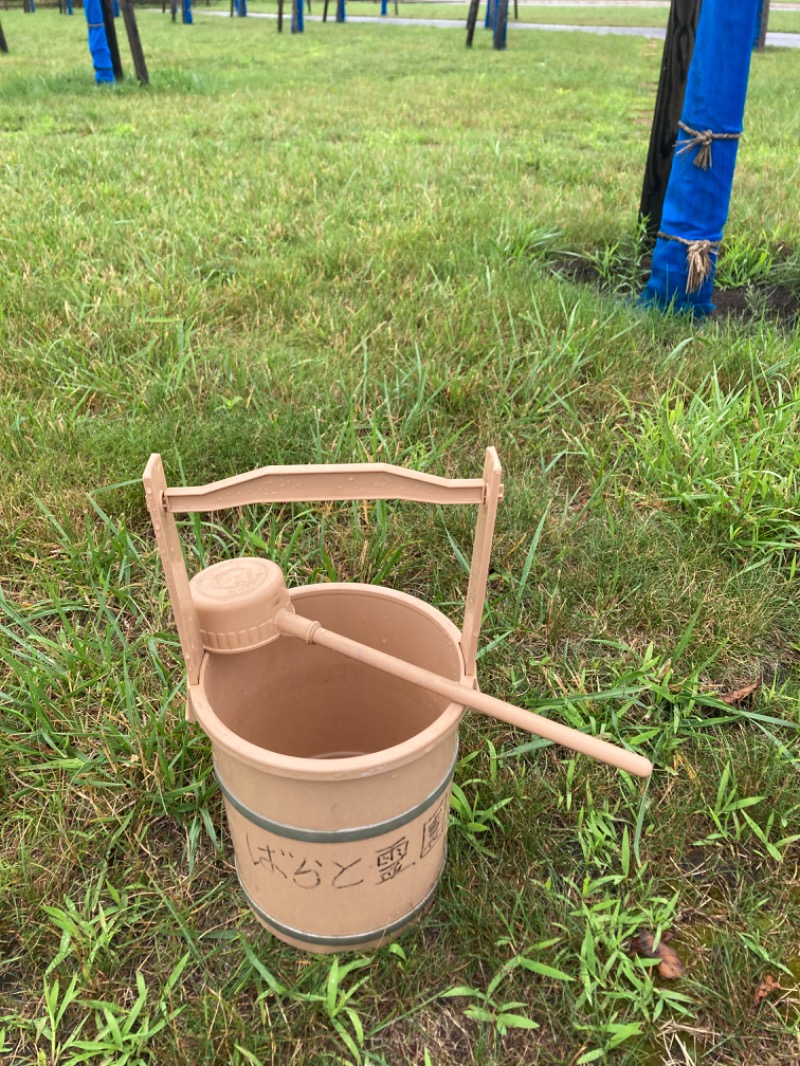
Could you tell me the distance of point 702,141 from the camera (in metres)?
2.36

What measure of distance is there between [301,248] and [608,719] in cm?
229

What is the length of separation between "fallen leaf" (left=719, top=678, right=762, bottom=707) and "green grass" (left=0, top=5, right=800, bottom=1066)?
29mm

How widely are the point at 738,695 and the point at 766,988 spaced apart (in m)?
0.55

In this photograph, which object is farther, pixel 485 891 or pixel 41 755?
pixel 41 755

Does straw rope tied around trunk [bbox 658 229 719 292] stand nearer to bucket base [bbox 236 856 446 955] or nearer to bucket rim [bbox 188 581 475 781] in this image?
bucket rim [bbox 188 581 475 781]

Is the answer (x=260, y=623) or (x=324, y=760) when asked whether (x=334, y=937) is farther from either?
(x=260, y=623)

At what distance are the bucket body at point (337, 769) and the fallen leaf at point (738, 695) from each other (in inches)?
25.8

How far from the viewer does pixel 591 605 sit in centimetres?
171

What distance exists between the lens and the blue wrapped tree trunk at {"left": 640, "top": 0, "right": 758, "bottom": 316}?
87.7 inches

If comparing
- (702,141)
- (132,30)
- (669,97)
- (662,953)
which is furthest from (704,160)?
(132,30)

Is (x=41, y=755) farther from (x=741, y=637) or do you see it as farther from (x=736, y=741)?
(x=741, y=637)

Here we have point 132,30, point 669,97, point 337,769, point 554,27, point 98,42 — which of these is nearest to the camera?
point 337,769

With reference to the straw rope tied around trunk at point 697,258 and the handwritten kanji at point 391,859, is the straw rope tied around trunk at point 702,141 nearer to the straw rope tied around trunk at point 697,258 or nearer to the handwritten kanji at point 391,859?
the straw rope tied around trunk at point 697,258

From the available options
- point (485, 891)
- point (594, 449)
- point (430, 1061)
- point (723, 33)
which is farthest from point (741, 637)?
point (723, 33)
